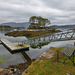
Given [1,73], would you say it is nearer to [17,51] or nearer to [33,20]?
[17,51]

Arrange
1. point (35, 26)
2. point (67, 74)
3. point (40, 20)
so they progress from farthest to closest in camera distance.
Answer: point (35, 26)
point (40, 20)
point (67, 74)

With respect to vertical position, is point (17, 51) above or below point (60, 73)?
below

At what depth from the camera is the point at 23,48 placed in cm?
1589

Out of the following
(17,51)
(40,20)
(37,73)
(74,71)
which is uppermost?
(40,20)

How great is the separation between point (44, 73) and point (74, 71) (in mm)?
2219

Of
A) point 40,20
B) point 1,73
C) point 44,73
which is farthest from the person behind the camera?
point 40,20

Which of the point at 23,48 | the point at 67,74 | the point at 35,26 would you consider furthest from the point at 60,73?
the point at 35,26

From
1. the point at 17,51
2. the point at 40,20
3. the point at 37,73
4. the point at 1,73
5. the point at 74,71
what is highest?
the point at 40,20

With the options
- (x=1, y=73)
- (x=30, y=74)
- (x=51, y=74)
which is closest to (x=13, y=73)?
(x=1, y=73)

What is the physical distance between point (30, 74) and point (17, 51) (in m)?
10.2

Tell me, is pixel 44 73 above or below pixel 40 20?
below

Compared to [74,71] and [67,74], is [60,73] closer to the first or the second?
[67,74]

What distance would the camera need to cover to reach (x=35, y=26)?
263 feet

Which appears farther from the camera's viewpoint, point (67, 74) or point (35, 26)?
point (35, 26)
